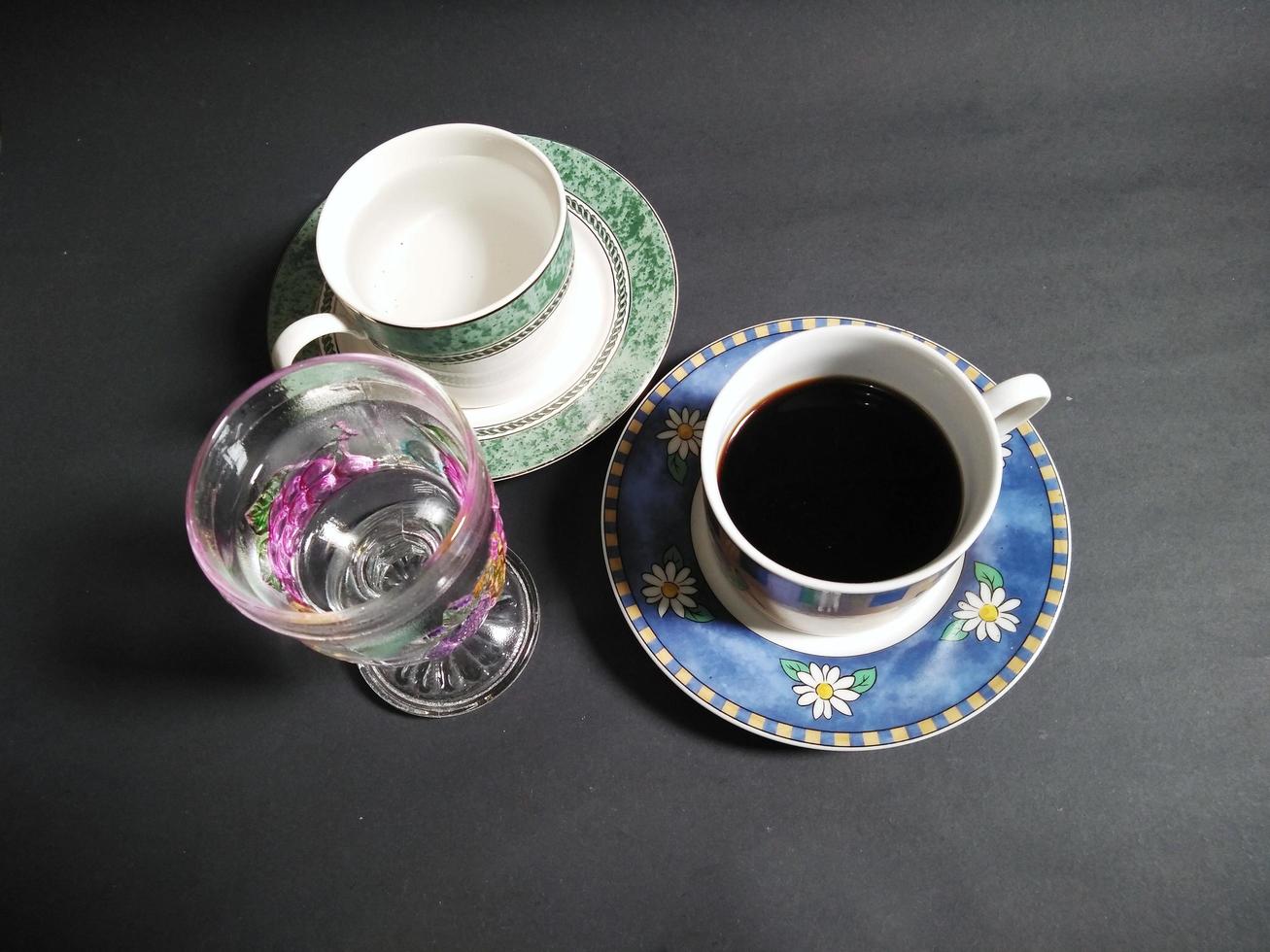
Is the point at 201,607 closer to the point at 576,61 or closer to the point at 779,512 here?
the point at 779,512

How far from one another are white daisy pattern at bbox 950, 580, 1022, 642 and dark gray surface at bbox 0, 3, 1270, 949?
0.41 ft

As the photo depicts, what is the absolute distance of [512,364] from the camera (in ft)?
2.14

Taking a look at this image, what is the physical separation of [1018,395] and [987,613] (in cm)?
15

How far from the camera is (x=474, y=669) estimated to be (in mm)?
→ 703

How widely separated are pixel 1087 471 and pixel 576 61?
0.60 meters

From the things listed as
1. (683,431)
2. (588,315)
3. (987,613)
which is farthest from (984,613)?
(588,315)

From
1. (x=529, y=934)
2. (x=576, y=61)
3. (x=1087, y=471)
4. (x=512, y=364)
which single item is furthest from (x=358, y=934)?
(x=576, y=61)

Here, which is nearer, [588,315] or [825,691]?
[825,691]

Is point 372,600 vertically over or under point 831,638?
over

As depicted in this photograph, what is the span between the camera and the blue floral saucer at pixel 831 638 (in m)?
0.57

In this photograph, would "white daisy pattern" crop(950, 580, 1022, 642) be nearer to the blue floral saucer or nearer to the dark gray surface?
the blue floral saucer

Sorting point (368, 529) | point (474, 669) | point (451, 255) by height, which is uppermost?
point (451, 255)

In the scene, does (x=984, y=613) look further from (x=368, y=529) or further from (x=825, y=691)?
(x=368, y=529)

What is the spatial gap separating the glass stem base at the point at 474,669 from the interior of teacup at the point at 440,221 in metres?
0.23
